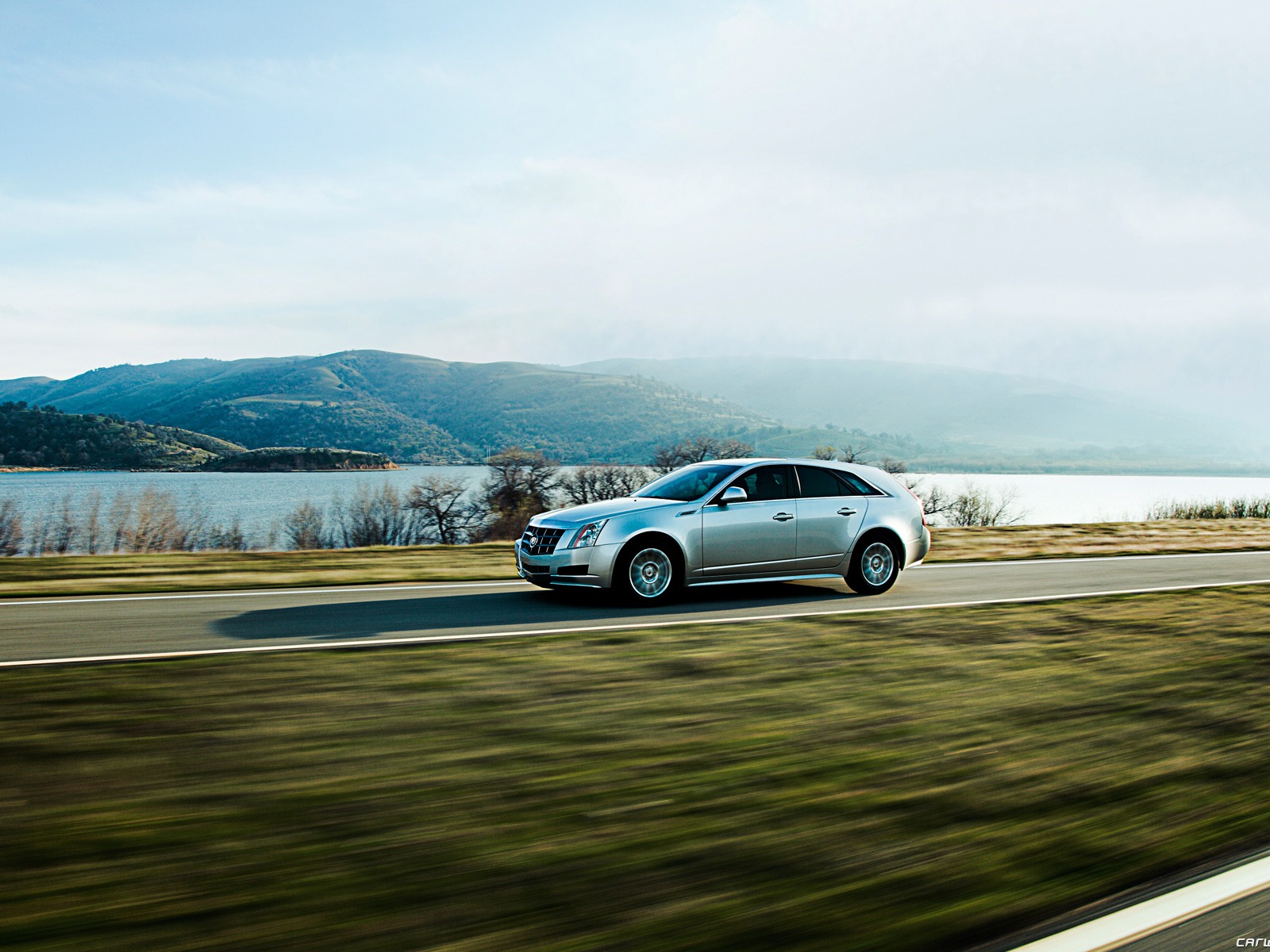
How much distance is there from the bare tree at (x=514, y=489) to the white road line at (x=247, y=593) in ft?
162

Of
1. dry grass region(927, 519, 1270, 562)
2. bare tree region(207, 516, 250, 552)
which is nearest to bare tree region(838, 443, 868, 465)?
dry grass region(927, 519, 1270, 562)

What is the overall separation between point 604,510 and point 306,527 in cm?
5029

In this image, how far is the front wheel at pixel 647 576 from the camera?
10.0 m

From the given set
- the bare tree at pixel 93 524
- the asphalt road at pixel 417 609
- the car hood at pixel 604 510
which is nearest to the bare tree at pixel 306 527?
the bare tree at pixel 93 524

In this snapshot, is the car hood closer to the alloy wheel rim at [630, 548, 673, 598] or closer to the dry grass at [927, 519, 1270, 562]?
the alloy wheel rim at [630, 548, 673, 598]

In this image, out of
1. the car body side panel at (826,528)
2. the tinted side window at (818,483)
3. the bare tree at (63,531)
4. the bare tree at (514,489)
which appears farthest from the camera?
the bare tree at (514,489)

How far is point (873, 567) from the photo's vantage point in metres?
11.4

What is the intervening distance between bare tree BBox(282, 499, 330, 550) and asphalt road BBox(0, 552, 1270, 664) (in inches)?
1659

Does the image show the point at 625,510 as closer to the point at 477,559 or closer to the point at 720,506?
the point at 720,506

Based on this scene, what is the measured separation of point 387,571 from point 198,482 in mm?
84936

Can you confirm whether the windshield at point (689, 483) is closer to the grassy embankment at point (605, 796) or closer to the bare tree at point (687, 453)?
the grassy embankment at point (605, 796)

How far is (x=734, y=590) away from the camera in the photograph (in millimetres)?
11570

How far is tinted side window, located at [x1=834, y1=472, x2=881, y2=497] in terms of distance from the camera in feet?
37.4

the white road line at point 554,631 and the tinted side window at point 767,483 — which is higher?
the tinted side window at point 767,483
